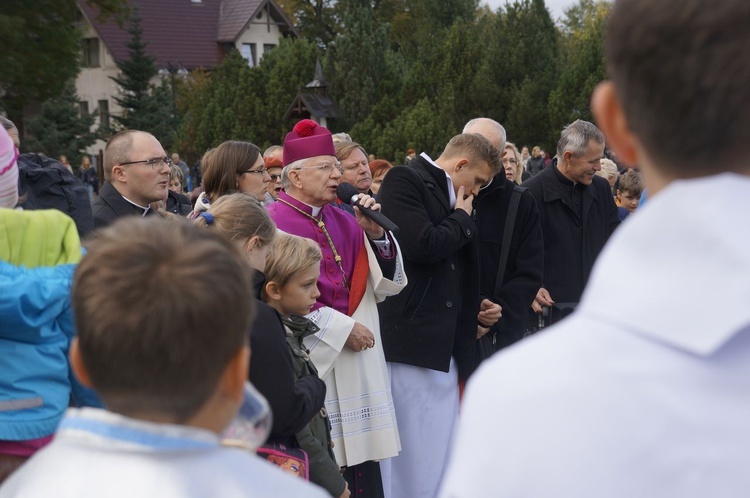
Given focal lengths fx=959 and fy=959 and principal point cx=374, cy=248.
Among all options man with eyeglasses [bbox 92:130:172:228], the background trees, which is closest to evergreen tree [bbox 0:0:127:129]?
the background trees

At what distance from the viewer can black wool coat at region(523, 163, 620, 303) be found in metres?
6.50

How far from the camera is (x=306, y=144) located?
16.9ft

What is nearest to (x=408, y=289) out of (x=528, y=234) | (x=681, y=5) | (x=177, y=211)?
(x=528, y=234)

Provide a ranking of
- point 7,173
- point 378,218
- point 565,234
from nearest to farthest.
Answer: point 7,173 < point 378,218 < point 565,234

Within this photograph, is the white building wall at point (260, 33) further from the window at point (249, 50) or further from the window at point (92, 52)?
the window at point (92, 52)

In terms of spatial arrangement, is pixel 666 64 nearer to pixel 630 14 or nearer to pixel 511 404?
pixel 630 14

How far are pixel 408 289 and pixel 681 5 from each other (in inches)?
168

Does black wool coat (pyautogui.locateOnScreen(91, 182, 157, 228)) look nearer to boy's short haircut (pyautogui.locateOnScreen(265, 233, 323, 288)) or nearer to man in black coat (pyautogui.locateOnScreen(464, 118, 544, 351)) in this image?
boy's short haircut (pyautogui.locateOnScreen(265, 233, 323, 288))

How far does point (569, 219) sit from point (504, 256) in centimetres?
99

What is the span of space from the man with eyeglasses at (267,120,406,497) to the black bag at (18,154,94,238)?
3.28 feet

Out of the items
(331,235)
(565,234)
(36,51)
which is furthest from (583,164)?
(36,51)

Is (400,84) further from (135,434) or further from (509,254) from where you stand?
(135,434)

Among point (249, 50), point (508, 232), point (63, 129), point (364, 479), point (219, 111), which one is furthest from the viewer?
point (249, 50)

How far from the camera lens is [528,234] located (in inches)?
230
